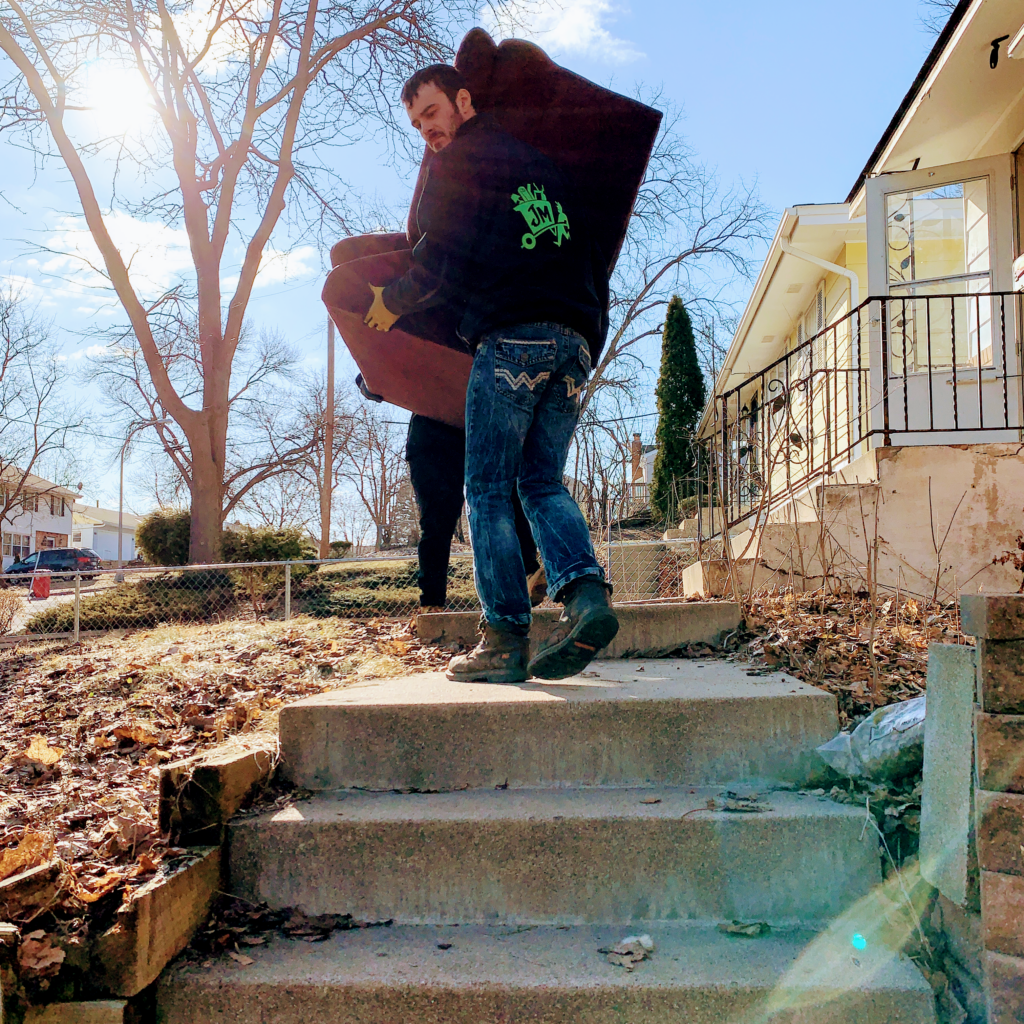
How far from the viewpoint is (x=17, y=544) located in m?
50.8

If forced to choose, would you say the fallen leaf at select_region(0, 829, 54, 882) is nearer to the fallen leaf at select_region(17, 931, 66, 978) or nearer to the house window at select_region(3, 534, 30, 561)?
the fallen leaf at select_region(17, 931, 66, 978)

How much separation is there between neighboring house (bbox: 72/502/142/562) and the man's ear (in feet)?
242

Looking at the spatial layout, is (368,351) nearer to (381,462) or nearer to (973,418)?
(973,418)

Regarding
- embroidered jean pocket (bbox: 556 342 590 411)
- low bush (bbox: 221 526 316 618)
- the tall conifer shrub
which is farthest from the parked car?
embroidered jean pocket (bbox: 556 342 590 411)

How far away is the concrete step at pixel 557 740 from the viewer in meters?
1.80

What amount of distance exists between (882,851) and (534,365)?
137 centimetres

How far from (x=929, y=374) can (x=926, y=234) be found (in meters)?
2.66

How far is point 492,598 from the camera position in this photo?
211cm

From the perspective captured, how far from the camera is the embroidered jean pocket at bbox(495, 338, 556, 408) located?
2.03m

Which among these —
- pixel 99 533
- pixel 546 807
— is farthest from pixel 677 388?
pixel 99 533

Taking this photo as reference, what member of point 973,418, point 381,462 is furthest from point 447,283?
point 381,462

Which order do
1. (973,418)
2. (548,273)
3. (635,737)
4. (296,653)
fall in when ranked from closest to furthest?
1. (635,737)
2. (548,273)
3. (296,653)
4. (973,418)

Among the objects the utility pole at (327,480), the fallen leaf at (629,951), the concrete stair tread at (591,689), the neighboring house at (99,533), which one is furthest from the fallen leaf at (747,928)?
the neighboring house at (99,533)

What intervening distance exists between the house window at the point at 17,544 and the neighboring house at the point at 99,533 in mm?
15657
